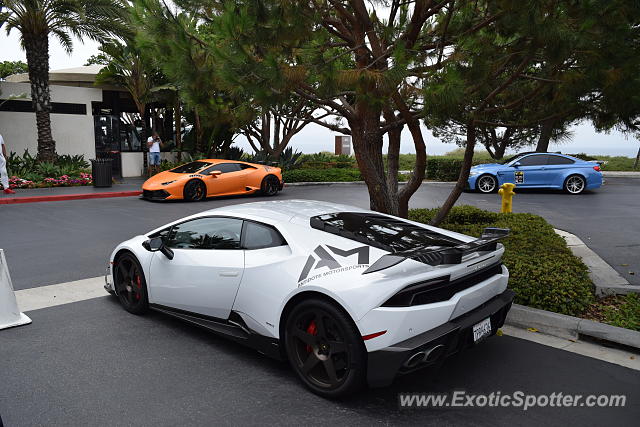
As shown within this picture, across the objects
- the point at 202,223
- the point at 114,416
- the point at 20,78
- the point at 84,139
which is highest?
the point at 20,78

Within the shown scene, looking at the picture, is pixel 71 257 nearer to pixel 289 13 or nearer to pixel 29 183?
pixel 289 13

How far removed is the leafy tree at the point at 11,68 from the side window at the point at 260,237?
40379mm

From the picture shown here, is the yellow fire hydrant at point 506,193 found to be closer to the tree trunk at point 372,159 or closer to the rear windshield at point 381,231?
the tree trunk at point 372,159

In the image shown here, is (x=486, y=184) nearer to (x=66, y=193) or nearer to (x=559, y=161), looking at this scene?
(x=559, y=161)

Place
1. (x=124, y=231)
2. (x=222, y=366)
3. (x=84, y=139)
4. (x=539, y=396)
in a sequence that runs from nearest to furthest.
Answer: (x=539, y=396), (x=222, y=366), (x=124, y=231), (x=84, y=139)

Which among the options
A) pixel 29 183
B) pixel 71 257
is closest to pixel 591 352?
pixel 71 257

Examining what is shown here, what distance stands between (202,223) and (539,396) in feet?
10.3

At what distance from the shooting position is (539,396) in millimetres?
3625

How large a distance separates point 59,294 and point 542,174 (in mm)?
15454

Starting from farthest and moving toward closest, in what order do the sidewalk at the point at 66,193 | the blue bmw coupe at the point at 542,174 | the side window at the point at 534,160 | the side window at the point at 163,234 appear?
the side window at the point at 534,160
the blue bmw coupe at the point at 542,174
the sidewalk at the point at 66,193
the side window at the point at 163,234

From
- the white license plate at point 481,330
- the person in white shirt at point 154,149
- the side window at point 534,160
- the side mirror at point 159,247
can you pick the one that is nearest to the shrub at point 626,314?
the white license plate at point 481,330

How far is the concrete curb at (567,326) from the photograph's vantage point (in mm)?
4480

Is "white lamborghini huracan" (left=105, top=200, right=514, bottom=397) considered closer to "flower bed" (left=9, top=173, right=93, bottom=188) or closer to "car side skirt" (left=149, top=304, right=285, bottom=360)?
"car side skirt" (left=149, top=304, right=285, bottom=360)

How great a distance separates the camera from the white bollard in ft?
16.2
